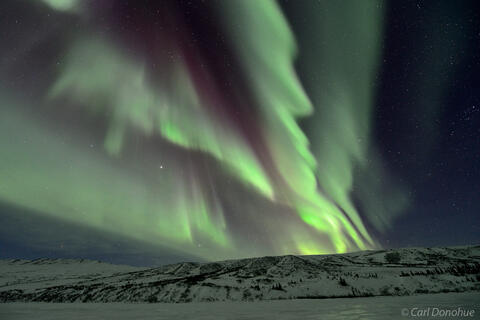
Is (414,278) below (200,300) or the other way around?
the other way around

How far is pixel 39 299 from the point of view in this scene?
73.1m

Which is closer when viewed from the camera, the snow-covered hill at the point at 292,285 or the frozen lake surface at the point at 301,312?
the frozen lake surface at the point at 301,312

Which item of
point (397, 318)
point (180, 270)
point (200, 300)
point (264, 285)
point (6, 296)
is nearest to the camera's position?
point (397, 318)

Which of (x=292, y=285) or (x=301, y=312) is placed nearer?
(x=301, y=312)

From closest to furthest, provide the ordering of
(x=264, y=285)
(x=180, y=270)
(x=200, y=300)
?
(x=200, y=300) → (x=264, y=285) → (x=180, y=270)

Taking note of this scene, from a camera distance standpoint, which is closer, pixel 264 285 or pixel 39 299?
pixel 264 285

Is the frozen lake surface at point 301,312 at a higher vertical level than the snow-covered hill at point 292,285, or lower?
lower

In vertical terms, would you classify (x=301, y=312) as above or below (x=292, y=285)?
below

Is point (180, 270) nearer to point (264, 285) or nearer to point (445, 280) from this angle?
point (264, 285)

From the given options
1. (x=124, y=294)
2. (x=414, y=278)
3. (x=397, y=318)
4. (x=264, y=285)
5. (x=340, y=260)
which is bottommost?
(x=397, y=318)

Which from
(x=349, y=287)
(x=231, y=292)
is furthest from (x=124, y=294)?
(x=349, y=287)

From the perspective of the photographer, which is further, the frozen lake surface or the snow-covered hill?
the snow-covered hill

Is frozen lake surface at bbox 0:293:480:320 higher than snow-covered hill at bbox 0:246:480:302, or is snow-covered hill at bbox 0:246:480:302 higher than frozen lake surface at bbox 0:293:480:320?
snow-covered hill at bbox 0:246:480:302

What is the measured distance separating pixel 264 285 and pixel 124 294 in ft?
89.7
